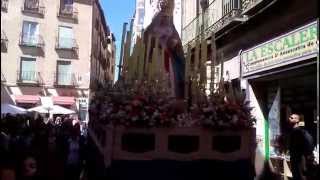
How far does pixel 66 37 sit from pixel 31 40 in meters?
2.91

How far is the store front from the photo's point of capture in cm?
961

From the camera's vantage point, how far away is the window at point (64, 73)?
38188mm

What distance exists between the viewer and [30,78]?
36969 mm

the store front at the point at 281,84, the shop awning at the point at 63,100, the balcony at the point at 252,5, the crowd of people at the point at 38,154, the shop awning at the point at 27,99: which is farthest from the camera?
the shop awning at the point at 63,100

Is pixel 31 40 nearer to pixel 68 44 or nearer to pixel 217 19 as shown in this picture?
pixel 68 44

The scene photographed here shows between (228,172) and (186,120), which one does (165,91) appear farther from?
(228,172)

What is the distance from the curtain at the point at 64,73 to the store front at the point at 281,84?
27.0 meters

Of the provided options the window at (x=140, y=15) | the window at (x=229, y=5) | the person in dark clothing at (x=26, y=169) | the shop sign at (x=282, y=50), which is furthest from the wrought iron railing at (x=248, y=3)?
the person in dark clothing at (x=26, y=169)

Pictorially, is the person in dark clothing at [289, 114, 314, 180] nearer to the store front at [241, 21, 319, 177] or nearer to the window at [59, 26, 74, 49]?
the store front at [241, 21, 319, 177]

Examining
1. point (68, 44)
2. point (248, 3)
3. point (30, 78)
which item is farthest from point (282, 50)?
point (68, 44)

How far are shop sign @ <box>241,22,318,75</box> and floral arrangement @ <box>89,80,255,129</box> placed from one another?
4.95m

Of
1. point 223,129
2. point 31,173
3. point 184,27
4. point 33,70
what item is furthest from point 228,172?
point 33,70

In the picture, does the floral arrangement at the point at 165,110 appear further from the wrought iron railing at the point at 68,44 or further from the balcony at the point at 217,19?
the wrought iron railing at the point at 68,44

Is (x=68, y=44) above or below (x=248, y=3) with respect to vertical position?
above
